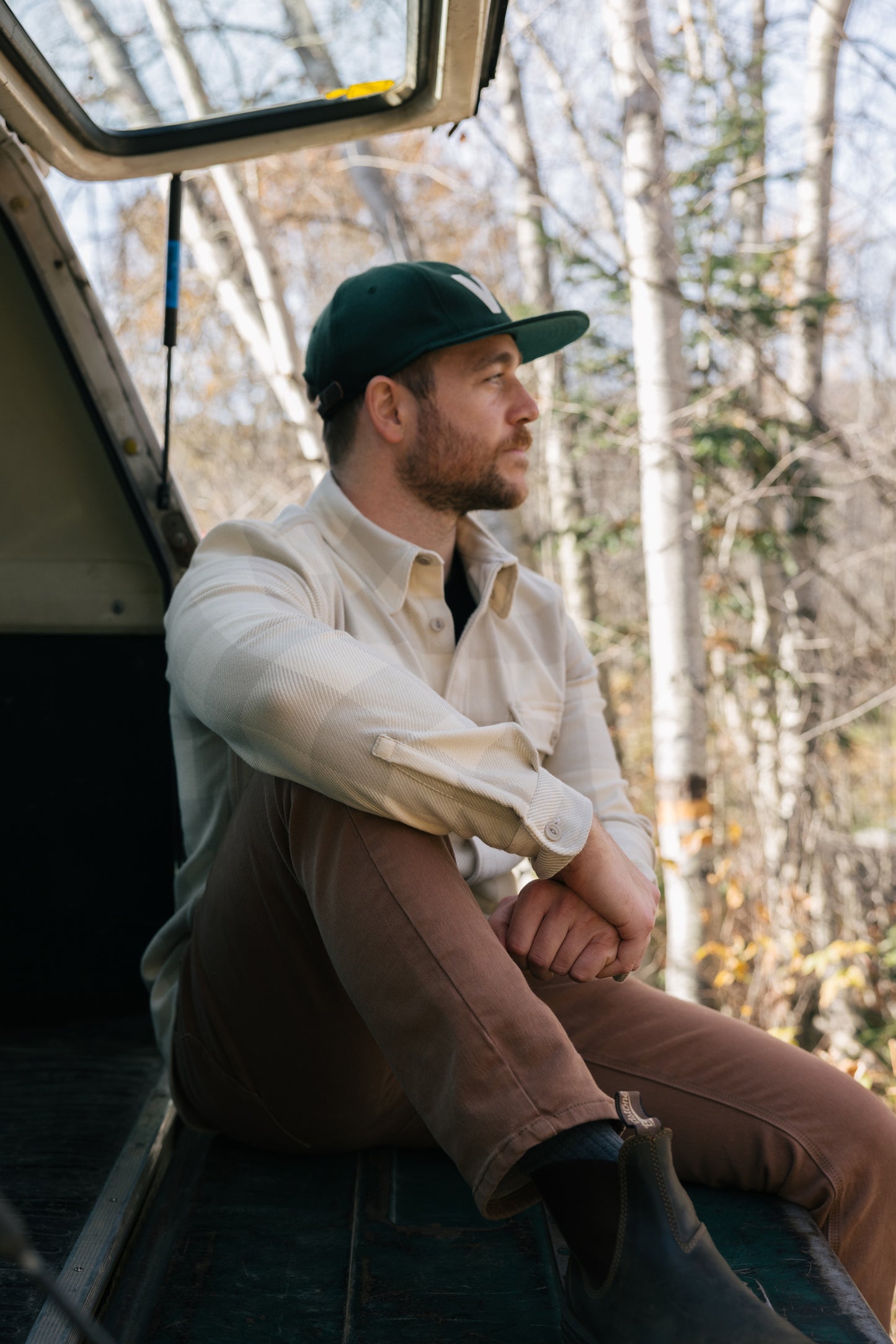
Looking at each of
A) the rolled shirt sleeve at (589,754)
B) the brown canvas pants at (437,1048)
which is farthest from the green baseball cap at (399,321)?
the brown canvas pants at (437,1048)

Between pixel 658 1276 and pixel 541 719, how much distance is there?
45.0 inches

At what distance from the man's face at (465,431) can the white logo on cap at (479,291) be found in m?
0.06

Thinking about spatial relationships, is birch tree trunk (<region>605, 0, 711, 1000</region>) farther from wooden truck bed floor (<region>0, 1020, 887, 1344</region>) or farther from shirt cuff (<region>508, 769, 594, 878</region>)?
shirt cuff (<region>508, 769, 594, 878</region>)

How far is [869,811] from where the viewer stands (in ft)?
24.3

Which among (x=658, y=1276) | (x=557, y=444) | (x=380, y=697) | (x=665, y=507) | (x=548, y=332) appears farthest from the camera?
(x=557, y=444)

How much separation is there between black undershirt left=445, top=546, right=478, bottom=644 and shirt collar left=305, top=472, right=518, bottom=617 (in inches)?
1.2

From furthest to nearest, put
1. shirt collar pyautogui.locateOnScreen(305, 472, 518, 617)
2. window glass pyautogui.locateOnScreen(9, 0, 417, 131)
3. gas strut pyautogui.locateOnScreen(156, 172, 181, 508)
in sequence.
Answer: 1. gas strut pyautogui.locateOnScreen(156, 172, 181, 508)
2. shirt collar pyautogui.locateOnScreen(305, 472, 518, 617)
3. window glass pyautogui.locateOnScreen(9, 0, 417, 131)

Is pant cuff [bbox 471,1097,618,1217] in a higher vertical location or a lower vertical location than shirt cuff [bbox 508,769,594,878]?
lower

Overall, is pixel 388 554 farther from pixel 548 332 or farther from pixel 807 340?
pixel 807 340

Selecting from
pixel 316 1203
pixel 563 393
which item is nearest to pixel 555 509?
pixel 563 393

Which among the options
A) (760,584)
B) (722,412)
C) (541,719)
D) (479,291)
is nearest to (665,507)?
(722,412)

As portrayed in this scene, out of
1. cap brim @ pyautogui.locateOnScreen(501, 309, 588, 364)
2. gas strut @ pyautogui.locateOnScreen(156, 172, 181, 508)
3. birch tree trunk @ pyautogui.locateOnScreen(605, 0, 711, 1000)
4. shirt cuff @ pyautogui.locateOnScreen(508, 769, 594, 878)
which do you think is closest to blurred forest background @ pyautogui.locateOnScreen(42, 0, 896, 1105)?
birch tree trunk @ pyautogui.locateOnScreen(605, 0, 711, 1000)

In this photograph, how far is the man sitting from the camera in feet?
3.98

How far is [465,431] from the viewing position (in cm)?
223
